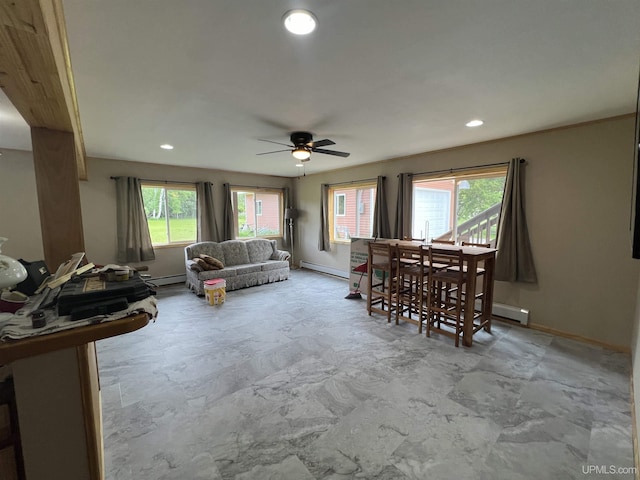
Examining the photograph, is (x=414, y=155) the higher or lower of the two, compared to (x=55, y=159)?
higher

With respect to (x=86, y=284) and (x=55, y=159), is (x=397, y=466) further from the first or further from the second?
(x=55, y=159)

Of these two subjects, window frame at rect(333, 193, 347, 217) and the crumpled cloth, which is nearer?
the crumpled cloth

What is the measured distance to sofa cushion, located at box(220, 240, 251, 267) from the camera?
5.72 meters

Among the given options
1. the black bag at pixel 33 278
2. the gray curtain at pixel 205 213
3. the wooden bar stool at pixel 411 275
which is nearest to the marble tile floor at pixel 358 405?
the wooden bar stool at pixel 411 275

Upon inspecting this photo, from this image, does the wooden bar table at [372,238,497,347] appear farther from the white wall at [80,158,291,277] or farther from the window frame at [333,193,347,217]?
the white wall at [80,158,291,277]

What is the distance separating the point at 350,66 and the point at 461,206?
10.4ft

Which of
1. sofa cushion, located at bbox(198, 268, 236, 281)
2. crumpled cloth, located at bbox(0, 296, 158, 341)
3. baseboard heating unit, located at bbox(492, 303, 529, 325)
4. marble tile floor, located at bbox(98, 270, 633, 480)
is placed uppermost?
crumpled cloth, located at bbox(0, 296, 158, 341)

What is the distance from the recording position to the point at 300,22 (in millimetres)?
1434

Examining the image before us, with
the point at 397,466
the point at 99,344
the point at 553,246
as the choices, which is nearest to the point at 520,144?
the point at 553,246

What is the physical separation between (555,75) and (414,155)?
8.82 ft

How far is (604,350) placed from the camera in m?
2.90

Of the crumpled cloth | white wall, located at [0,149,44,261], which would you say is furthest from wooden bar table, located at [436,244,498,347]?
white wall, located at [0,149,44,261]

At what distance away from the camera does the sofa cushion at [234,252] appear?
5723 mm

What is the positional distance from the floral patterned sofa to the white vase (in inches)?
152
